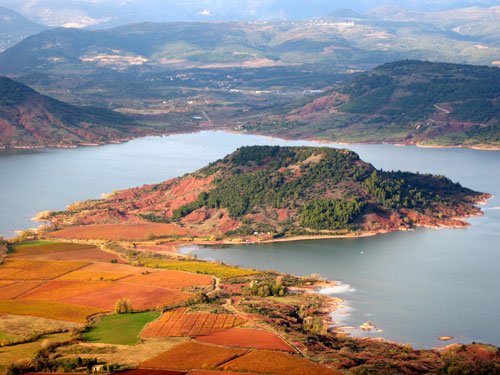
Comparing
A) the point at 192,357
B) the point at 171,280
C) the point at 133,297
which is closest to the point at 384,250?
the point at 171,280

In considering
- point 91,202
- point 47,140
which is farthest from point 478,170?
point 47,140

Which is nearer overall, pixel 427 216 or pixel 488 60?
pixel 427 216

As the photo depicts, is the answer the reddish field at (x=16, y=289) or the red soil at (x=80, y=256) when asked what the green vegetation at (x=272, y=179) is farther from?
the reddish field at (x=16, y=289)

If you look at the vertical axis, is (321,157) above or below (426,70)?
below

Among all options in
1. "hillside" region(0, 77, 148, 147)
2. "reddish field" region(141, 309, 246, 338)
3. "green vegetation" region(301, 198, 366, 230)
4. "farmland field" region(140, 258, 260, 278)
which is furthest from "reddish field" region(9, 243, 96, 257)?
"hillside" region(0, 77, 148, 147)

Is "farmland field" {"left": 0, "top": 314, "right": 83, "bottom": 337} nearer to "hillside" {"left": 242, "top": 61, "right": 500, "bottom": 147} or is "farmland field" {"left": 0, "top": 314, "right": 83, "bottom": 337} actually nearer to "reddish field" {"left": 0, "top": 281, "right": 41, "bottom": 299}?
"reddish field" {"left": 0, "top": 281, "right": 41, "bottom": 299}

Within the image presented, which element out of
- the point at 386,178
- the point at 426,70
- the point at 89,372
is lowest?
the point at 89,372

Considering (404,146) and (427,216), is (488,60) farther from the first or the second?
(427,216)
